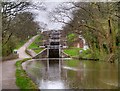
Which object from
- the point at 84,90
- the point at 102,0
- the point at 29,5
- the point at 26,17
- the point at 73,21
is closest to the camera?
the point at 84,90

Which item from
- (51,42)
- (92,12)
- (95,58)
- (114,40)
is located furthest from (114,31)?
(51,42)

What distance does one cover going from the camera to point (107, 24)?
2514 centimetres

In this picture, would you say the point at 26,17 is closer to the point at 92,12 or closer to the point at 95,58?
the point at 92,12

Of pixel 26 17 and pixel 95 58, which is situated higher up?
pixel 26 17

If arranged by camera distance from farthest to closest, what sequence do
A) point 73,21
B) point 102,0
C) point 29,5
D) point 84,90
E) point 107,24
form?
1. point 73,21
2. point 107,24
3. point 102,0
4. point 29,5
5. point 84,90

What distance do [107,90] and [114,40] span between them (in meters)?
16.3

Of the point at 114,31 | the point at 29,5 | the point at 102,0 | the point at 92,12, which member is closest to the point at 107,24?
the point at 114,31

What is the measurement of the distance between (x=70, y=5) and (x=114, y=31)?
4.85 meters

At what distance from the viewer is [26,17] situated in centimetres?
1967

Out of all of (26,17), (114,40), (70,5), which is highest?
(70,5)

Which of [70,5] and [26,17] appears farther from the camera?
[70,5]

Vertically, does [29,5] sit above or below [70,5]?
below

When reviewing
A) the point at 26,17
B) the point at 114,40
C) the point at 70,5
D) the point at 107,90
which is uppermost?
the point at 70,5

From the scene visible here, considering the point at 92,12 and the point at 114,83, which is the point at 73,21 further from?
the point at 114,83
